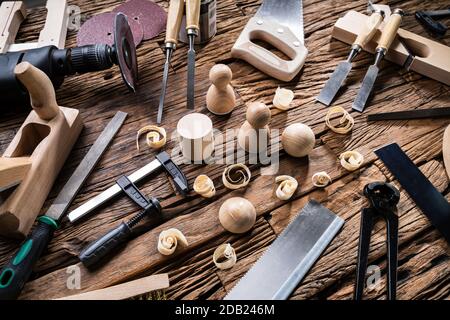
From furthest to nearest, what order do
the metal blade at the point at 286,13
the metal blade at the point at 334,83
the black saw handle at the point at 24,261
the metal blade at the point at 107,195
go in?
the metal blade at the point at 286,13
the metal blade at the point at 334,83
the metal blade at the point at 107,195
the black saw handle at the point at 24,261

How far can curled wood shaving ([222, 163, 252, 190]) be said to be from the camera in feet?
2.95

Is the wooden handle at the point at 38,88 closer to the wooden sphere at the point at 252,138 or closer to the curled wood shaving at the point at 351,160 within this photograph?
the wooden sphere at the point at 252,138

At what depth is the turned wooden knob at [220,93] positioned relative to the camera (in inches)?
34.6

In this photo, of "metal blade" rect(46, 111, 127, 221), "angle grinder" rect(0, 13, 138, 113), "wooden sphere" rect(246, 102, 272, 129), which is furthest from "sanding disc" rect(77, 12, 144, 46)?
"wooden sphere" rect(246, 102, 272, 129)

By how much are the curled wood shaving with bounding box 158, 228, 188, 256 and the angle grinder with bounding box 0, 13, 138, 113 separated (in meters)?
0.39

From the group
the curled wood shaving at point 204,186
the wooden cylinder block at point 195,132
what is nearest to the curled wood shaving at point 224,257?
the curled wood shaving at point 204,186

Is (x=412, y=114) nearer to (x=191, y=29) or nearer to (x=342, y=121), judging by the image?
(x=342, y=121)

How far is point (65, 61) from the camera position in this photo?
973 millimetres

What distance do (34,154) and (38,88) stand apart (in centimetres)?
14

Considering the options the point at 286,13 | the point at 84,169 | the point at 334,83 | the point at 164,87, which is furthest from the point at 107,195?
the point at 286,13

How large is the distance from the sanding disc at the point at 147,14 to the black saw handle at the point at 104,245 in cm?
62

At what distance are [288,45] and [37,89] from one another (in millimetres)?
674
